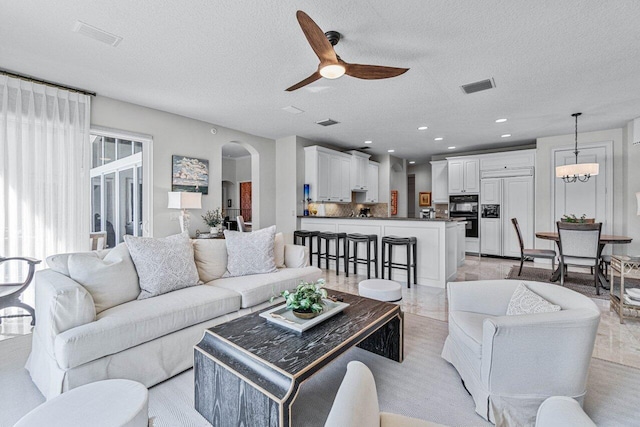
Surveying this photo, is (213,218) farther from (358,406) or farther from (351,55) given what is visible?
(358,406)

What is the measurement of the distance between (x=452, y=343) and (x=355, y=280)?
8.81 feet

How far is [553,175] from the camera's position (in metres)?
5.98

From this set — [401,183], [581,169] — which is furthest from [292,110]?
[401,183]

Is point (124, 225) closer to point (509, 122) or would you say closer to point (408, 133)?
point (408, 133)

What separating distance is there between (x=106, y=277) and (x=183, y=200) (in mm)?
2261

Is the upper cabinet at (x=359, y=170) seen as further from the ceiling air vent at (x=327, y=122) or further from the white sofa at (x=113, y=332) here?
the white sofa at (x=113, y=332)

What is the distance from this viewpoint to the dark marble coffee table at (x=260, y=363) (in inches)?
53.9

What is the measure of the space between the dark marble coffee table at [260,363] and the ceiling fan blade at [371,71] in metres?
1.95

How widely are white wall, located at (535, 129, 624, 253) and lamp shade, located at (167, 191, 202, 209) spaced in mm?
6754

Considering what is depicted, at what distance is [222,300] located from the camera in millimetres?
2469

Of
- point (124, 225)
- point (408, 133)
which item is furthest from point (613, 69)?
point (124, 225)

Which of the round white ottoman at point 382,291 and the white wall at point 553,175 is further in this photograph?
the white wall at point 553,175

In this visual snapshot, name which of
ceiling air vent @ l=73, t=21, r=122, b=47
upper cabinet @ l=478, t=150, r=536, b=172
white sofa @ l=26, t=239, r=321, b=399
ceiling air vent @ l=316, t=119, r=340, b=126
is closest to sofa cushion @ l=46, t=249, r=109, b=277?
white sofa @ l=26, t=239, r=321, b=399

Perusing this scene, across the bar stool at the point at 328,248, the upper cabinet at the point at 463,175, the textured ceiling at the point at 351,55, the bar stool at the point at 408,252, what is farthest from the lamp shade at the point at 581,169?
the bar stool at the point at 328,248
